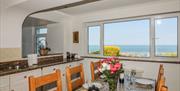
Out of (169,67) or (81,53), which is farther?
(81,53)

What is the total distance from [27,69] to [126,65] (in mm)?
2160

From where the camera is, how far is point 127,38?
3520 millimetres

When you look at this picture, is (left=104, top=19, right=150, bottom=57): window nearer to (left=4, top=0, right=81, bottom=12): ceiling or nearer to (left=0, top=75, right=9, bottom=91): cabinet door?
Result: (left=4, top=0, right=81, bottom=12): ceiling

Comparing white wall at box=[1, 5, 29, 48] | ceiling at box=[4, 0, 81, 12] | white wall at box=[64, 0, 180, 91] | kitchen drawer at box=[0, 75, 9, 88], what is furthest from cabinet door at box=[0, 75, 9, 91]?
white wall at box=[64, 0, 180, 91]

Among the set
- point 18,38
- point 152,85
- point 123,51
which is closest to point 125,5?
point 123,51

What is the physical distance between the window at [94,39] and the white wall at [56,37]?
828 mm

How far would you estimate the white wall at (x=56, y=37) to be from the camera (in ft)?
13.6

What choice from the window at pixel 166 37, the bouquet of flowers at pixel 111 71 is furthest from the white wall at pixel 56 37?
the bouquet of flowers at pixel 111 71

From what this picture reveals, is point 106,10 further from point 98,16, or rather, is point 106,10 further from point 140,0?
point 140,0

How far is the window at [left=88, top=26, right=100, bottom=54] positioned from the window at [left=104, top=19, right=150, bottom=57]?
0.72 feet

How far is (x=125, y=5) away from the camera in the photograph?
10.2 feet

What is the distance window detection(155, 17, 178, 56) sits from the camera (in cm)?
293

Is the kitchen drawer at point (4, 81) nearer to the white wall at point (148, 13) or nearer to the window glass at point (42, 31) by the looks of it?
the white wall at point (148, 13)

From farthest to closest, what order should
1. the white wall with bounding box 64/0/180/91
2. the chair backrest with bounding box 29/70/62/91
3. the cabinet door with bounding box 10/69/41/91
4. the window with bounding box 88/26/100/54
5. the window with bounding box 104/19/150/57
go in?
the window with bounding box 88/26/100/54, the window with bounding box 104/19/150/57, the white wall with bounding box 64/0/180/91, the cabinet door with bounding box 10/69/41/91, the chair backrest with bounding box 29/70/62/91
